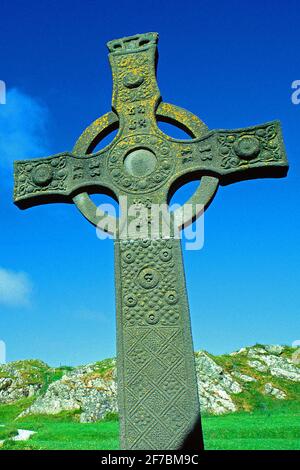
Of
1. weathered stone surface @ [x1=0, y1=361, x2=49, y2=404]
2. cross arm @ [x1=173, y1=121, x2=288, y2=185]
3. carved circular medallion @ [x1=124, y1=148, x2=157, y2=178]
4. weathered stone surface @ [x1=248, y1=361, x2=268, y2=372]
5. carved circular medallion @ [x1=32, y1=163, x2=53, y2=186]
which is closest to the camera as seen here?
cross arm @ [x1=173, y1=121, x2=288, y2=185]

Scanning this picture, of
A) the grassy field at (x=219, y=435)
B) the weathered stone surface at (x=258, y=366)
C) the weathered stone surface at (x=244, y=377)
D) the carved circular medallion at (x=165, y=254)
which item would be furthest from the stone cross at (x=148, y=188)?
the weathered stone surface at (x=258, y=366)

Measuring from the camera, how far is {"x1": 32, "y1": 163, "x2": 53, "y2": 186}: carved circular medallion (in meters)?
5.58

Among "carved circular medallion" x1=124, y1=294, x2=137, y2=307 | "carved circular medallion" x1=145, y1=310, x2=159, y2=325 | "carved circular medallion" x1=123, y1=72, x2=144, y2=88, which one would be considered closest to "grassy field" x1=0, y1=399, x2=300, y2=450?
"carved circular medallion" x1=145, y1=310, x2=159, y2=325

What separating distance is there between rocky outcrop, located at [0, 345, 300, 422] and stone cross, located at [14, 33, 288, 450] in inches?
272

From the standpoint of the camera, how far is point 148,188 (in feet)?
16.3

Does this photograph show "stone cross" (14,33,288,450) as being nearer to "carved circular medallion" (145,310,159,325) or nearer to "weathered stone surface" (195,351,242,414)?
"carved circular medallion" (145,310,159,325)

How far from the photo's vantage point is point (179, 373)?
13.5 feet

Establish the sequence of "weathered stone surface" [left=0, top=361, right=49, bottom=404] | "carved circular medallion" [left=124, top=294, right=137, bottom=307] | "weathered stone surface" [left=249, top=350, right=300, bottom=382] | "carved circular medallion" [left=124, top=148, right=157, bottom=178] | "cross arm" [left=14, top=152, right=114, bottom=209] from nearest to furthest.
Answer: "carved circular medallion" [left=124, top=294, right=137, bottom=307] < "carved circular medallion" [left=124, top=148, right=157, bottom=178] < "cross arm" [left=14, top=152, right=114, bottom=209] < "weathered stone surface" [left=249, top=350, right=300, bottom=382] < "weathered stone surface" [left=0, top=361, right=49, bottom=404]

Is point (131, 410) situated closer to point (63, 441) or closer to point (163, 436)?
point (163, 436)

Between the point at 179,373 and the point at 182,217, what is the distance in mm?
1756

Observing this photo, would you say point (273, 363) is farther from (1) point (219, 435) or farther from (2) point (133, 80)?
(2) point (133, 80)

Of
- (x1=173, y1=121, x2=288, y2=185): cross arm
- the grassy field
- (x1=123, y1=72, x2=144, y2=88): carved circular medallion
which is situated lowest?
the grassy field
